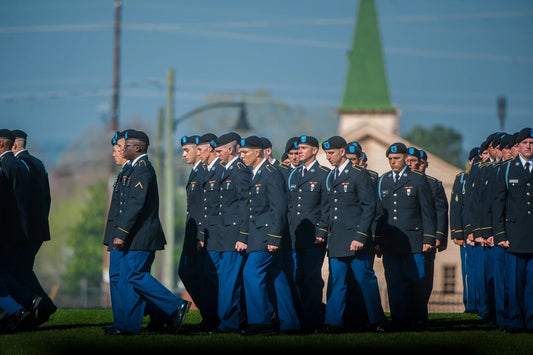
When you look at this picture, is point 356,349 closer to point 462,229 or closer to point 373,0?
point 462,229

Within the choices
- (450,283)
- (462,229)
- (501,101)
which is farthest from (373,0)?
(462,229)

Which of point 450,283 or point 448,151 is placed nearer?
point 450,283

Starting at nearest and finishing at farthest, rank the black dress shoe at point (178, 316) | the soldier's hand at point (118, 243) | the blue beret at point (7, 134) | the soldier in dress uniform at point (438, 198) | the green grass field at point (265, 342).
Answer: the green grass field at point (265, 342), the soldier's hand at point (118, 243), the black dress shoe at point (178, 316), the blue beret at point (7, 134), the soldier in dress uniform at point (438, 198)

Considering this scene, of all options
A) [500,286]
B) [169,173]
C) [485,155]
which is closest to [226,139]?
[500,286]

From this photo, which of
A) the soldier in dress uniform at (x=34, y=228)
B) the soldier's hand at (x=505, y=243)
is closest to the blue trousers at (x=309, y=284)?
the soldier's hand at (x=505, y=243)

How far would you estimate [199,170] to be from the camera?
569 inches

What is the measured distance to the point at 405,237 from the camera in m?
14.5

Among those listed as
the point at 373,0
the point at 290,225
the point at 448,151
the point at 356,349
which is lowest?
the point at 356,349

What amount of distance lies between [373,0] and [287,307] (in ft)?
180

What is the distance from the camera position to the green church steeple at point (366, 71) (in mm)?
61344

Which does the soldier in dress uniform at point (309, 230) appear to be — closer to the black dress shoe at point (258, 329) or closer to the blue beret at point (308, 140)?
the blue beret at point (308, 140)

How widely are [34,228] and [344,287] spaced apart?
12.6 feet

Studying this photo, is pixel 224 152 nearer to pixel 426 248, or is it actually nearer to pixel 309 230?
pixel 309 230

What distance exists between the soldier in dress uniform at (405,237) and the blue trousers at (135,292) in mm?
2964
